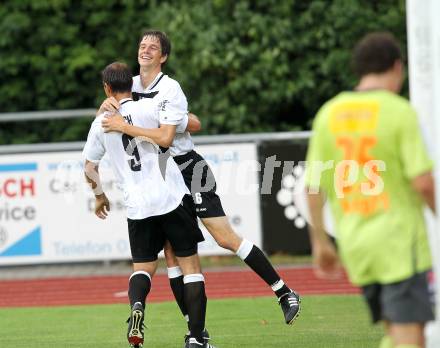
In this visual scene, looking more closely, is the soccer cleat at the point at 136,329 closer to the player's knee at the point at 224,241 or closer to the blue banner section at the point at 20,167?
the player's knee at the point at 224,241

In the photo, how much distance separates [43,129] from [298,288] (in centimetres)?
774

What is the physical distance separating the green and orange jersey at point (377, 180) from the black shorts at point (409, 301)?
0.04 m

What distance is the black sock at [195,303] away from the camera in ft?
26.6

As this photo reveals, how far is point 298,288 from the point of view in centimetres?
1280

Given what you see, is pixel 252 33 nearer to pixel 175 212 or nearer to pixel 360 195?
pixel 175 212

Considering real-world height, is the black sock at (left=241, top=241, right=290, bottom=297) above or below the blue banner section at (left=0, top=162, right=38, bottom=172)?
above

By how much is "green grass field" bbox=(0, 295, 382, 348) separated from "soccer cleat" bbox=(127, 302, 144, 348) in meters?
0.87

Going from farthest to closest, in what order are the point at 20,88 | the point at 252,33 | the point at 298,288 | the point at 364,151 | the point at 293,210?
the point at 20,88
the point at 252,33
the point at 293,210
the point at 298,288
the point at 364,151

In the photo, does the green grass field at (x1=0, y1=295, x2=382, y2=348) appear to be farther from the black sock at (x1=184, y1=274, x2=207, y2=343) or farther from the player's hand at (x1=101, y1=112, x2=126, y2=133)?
the player's hand at (x1=101, y1=112, x2=126, y2=133)

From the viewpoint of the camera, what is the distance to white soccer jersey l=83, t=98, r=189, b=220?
797 cm

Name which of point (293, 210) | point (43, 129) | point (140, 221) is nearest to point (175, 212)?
point (140, 221)

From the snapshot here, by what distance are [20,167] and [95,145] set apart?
7052 millimetres

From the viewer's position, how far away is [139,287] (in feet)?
26.7

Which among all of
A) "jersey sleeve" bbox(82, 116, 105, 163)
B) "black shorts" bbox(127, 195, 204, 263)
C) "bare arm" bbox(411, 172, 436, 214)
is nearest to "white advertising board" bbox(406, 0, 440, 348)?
"bare arm" bbox(411, 172, 436, 214)
